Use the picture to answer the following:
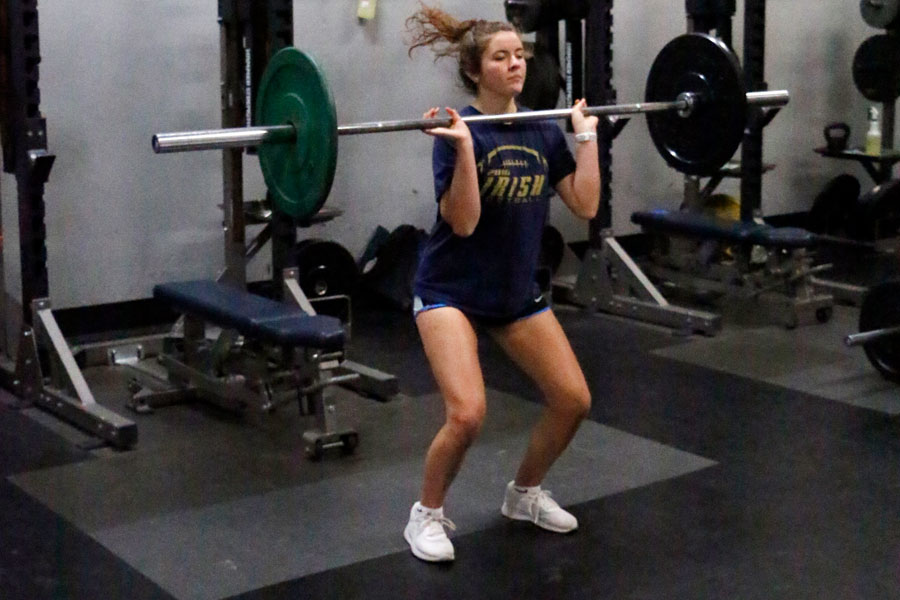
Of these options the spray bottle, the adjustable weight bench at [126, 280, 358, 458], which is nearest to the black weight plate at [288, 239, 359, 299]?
the adjustable weight bench at [126, 280, 358, 458]

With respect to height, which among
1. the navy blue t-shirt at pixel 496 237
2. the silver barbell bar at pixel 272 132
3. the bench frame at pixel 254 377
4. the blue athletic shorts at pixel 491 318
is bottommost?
the bench frame at pixel 254 377

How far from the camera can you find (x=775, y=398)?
4.05m

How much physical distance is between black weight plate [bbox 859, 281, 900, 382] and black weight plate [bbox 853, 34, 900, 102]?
244 centimetres

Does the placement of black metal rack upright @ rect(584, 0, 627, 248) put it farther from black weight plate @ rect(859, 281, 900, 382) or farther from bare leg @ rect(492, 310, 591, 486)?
bare leg @ rect(492, 310, 591, 486)

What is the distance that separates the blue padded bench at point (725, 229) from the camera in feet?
16.2

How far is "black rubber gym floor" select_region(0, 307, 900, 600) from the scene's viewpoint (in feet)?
8.65

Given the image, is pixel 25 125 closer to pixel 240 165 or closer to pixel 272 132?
pixel 240 165

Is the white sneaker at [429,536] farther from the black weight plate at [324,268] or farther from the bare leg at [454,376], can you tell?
the black weight plate at [324,268]

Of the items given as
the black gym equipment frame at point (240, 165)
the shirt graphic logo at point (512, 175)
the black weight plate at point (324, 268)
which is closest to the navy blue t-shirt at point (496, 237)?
the shirt graphic logo at point (512, 175)

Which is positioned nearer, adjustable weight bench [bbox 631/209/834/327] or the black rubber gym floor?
the black rubber gym floor

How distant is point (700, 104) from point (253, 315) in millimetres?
1357

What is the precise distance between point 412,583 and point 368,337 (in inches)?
88.6

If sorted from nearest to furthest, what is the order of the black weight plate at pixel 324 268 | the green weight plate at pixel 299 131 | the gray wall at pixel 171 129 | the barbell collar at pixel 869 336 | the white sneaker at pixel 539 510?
1. the green weight plate at pixel 299 131
2. the white sneaker at pixel 539 510
3. the barbell collar at pixel 869 336
4. the gray wall at pixel 171 129
5. the black weight plate at pixel 324 268

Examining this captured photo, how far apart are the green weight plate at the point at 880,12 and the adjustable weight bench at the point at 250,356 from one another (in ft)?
12.0
